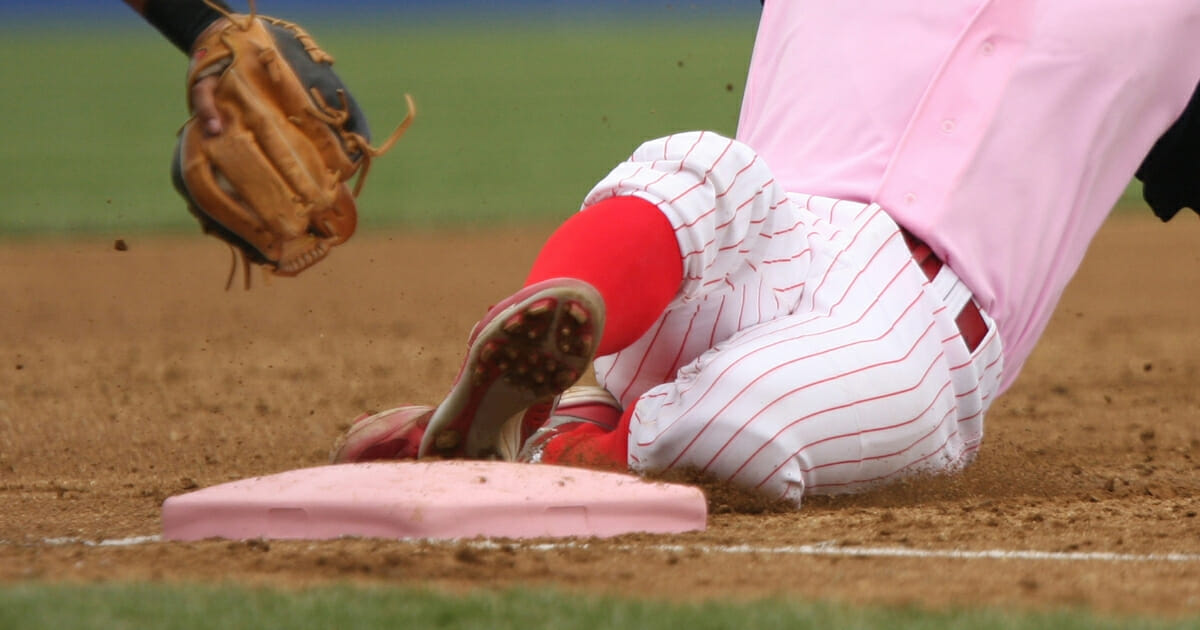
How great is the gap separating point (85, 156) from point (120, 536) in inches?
331

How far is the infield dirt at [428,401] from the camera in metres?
1.61

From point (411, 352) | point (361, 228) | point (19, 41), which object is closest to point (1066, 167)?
point (411, 352)

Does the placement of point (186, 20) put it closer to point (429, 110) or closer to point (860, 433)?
point (860, 433)

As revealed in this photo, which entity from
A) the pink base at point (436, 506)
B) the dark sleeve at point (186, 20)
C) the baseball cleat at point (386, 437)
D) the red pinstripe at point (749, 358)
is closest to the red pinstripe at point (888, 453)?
the red pinstripe at point (749, 358)

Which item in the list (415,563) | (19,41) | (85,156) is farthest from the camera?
(19,41)

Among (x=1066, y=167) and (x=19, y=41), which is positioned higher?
(x=1066, y=167)

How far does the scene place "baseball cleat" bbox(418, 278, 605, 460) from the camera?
174 centimetres

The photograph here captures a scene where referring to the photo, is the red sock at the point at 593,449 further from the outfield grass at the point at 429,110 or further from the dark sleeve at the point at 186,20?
the outfield grass at the point at 429,110

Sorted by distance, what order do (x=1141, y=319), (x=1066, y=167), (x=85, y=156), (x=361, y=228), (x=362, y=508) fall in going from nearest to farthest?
(x=362, y=508) → (x=1066, y=167) → (x=1141, y=319) → (x=361, y=228) → (x=85, y=156)

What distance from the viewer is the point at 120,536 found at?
1.94m

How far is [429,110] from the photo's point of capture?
484 inches

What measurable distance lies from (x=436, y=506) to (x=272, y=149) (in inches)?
22.9

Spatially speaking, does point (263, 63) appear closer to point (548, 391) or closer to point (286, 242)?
point (286, 242)

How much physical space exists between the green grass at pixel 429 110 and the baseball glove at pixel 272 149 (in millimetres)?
2903
